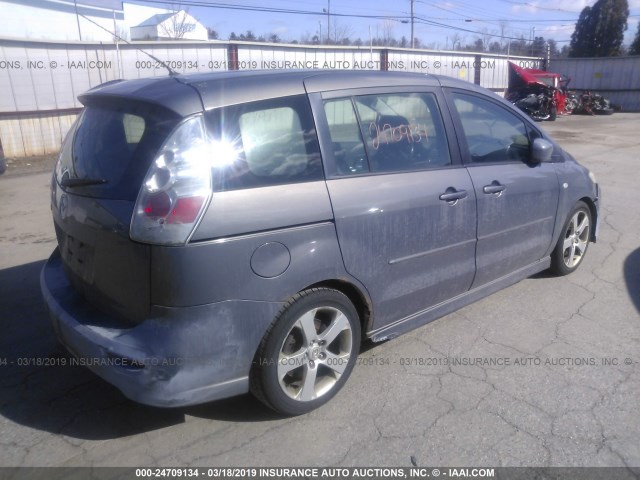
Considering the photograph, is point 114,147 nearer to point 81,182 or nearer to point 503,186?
point 81,182

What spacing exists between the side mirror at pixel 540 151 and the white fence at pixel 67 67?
690cm

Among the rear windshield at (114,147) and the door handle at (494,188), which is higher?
the rear windshield at (114,147)

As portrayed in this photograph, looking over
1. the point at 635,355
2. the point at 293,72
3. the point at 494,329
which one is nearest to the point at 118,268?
the point at 293,72

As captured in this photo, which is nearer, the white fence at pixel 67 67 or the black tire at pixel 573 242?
the black tire at pixel 573 242

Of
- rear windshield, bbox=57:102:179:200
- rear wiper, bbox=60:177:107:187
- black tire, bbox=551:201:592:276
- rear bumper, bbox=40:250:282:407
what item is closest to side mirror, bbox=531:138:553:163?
black tire, bbox=551:201:592:276

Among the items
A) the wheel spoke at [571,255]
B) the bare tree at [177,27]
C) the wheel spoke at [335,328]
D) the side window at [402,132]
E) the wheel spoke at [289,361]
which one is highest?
the bare tree at [177,27]

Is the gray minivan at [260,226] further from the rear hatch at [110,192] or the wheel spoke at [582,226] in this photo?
the wheel spoke at [582,226]

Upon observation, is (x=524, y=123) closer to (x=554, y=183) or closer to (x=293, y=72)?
(x=554, y=183)

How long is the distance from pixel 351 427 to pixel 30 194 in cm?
744

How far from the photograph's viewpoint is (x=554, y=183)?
15.1ft

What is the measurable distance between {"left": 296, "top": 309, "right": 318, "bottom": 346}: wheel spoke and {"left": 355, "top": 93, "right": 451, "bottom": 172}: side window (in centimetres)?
94

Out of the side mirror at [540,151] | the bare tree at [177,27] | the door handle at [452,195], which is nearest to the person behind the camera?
the door handle at [452,195]

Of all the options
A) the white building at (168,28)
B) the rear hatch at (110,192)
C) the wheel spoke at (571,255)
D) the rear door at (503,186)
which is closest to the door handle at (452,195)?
the rear door at (503,186)

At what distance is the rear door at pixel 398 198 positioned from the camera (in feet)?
10.6
